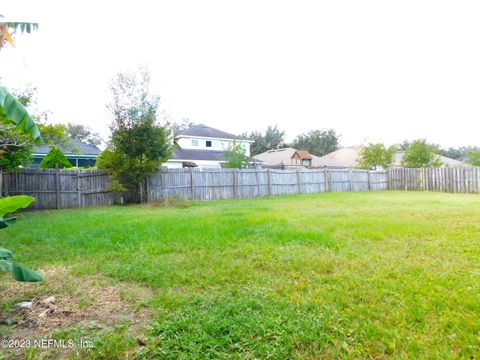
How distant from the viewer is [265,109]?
4428 cm

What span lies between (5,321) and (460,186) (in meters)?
21.9

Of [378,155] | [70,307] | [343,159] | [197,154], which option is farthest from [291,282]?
[343,159]

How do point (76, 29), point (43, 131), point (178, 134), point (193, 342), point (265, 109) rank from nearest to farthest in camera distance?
point (193, 342) → point (76, 29) → point (43, 131) → point (178, 134) → point (265, 109)

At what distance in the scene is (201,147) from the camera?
27891 millimetres

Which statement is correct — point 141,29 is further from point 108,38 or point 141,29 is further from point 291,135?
point 291,135

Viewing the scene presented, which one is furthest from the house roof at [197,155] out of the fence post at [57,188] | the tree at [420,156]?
the tree at [420,156]

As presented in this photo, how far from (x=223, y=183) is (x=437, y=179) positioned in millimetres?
14529

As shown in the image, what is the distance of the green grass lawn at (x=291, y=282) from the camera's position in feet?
6.40

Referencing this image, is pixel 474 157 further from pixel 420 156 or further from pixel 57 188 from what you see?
pixel 57 188

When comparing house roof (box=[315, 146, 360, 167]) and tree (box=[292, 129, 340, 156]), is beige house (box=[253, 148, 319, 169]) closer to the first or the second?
house roof (box=[315, 146, 360, 167])

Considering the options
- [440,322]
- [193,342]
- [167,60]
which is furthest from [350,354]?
[167,60]

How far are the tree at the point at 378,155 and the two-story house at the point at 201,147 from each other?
1128 cm

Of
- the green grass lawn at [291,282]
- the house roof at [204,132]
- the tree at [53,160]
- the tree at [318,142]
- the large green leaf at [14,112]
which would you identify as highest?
the tree at [318,142]

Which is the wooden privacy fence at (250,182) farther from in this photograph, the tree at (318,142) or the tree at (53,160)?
the tree at (318,142)
